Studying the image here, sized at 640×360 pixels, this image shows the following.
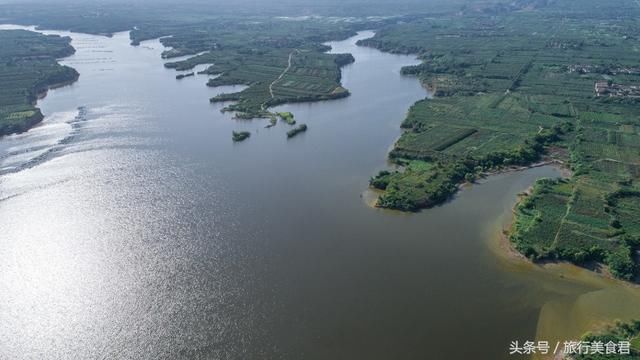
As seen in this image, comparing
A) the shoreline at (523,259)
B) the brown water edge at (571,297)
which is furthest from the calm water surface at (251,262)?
the shoreline at (523,259)

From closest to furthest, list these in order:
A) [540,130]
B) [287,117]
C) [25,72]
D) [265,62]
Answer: [540,130] < [287,117] < [25,72] < [265,62]

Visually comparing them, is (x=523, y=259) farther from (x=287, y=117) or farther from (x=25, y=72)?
(x=25, y=72)

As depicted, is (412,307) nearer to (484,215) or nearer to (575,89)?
(484,215)

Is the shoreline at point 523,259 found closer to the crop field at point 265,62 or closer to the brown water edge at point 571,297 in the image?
the brown water edge at point 571,297

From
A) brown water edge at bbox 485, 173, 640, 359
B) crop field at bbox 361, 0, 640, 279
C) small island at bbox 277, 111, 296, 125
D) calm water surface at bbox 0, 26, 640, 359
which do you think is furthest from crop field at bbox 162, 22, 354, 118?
brown water edge at bbox 485, 173, 640, 359

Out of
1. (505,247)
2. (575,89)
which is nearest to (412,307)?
(505,247)

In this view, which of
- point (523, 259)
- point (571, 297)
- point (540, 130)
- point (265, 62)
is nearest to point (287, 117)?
point (540, 130)
